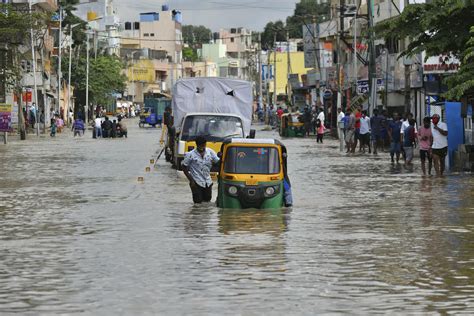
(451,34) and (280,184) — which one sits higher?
(451,34)

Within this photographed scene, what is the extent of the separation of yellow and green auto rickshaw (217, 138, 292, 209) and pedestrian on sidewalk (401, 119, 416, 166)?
14943 mm

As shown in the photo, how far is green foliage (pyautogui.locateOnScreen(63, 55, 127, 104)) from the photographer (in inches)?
5394

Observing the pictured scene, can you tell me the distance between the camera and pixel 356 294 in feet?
40.1

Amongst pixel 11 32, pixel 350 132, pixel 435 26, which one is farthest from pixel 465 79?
pixel 11 32

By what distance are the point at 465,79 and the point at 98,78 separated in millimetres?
113087

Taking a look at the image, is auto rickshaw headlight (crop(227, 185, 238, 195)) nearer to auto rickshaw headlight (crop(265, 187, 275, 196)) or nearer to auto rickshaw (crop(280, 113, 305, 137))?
auto rickshaw headlight (crop(265, 187, 275, 196))

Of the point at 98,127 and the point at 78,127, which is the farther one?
the point at 78,127

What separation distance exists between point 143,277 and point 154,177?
65.5 ft

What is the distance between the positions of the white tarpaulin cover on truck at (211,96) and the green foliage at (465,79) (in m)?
13.2

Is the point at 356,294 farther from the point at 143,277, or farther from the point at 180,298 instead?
the point at 143,277

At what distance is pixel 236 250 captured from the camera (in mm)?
16250

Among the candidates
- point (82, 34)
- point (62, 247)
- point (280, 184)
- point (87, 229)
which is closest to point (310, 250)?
point (62, 247)

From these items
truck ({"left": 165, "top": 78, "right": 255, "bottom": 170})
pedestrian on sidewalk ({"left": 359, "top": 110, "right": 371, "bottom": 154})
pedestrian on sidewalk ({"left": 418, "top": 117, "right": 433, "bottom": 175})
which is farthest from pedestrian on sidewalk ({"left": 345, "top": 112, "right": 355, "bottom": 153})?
pedestrian on sidewalk ({"left": 418, "top": 117, "right": 433, "bottom": 175})

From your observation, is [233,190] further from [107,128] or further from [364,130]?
[107,128]
